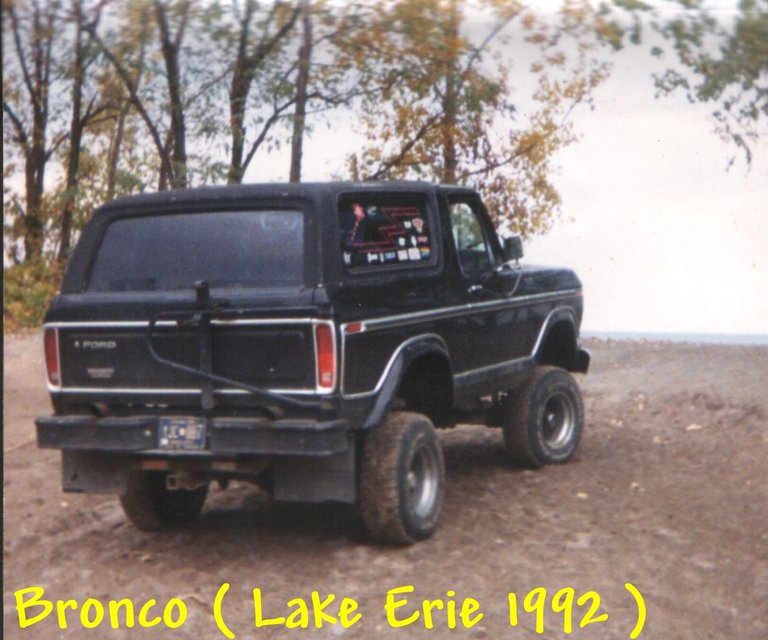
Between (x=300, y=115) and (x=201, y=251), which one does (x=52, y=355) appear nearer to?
(x=201, y=251)

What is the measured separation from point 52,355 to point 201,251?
949 millimetres

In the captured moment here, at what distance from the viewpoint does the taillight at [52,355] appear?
6203mm

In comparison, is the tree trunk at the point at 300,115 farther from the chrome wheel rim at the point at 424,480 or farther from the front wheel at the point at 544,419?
the chrome wheel rim at the point at 424,480

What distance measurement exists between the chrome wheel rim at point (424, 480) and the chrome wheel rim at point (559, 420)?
6.99 ft

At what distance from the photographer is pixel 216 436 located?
5.82 m

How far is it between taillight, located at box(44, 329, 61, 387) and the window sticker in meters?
1.56

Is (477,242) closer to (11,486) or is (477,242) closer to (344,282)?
(344,282)

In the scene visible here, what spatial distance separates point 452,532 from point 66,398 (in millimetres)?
2241

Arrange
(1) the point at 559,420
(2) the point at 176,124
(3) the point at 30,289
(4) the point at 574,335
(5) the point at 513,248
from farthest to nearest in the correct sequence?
(3) the point at 30,289 → (2) the point at 176,124 → (4) the point at 574,335 → (1) the point at 559,420 → (5) the point at 513,248

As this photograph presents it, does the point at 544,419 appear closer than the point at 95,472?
No

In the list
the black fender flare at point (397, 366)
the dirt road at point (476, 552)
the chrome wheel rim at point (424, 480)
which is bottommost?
the dirt road at point (476, 552)

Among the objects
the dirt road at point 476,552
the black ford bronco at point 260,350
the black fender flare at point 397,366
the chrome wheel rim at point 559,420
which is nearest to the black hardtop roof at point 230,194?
the black ford bronco at point 260,350

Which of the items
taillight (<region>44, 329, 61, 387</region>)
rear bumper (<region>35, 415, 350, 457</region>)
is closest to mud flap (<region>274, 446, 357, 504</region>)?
rear bumper (<region>35, 415, 350, 457</region>)

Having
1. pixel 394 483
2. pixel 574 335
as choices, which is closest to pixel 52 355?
pixel 394 483
